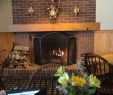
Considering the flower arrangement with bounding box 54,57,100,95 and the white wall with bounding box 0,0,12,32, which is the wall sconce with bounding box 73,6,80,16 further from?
the flower arrangement with bounding box 54,57,100,95

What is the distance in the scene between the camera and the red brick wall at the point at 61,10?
536 cm

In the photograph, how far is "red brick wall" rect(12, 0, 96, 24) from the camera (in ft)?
17.6

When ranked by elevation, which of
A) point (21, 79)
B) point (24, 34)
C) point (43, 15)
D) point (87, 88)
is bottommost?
point (21, 79)

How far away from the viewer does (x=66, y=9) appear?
5.37 m

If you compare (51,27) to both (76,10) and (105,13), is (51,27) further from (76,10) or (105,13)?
(105,13)

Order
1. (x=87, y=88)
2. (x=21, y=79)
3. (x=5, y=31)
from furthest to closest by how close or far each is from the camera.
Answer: (x=5, y=31) < (x=21, y=79) < (x=87, y=88)

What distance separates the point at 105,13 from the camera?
5.42m

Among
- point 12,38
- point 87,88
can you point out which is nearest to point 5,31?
point 12,38

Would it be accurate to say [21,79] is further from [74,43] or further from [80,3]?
[80,3]

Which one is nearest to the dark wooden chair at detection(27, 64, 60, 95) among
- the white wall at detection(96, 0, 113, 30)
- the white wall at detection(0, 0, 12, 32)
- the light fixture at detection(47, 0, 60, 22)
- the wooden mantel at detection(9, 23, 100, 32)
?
the wooden mantel at detection(9, 23, 100, 32)

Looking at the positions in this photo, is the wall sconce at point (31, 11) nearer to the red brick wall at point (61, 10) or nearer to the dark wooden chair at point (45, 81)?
the red brick wall at point (61, 10)

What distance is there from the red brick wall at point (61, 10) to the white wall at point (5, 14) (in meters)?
0.20

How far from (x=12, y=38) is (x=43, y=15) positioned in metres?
0.83

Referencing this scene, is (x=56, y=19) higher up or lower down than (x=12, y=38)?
higher up
